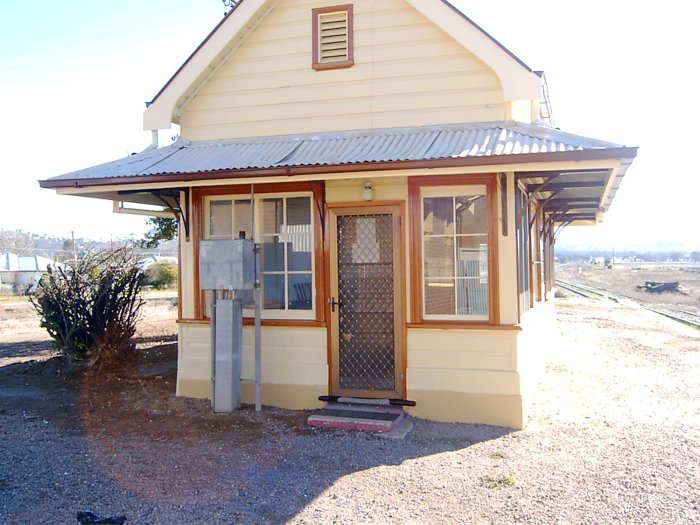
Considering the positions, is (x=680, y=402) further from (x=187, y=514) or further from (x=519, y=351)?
(x=187, y=514)

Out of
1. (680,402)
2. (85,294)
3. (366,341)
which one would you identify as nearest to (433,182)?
(366,341)

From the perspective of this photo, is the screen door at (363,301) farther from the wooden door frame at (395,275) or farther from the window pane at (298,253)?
the window pane at (298,253)

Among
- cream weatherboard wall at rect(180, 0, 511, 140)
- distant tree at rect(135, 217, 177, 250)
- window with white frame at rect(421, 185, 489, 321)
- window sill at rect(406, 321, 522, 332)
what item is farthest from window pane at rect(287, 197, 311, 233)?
distant tree at rect(135, 217, 177, 250)

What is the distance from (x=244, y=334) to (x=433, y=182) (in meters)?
2.89

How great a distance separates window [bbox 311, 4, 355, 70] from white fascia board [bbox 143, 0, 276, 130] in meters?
0.70

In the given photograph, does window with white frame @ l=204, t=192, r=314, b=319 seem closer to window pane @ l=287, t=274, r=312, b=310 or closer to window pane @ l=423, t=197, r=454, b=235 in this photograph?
window pane @ l=287, t=274, r=312, b=310

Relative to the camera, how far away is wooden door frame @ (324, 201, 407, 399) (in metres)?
7.12

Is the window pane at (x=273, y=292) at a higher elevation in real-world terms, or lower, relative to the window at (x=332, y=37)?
lower

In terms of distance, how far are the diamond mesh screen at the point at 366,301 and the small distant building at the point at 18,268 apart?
32.9 meters

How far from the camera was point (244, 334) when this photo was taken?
770cm

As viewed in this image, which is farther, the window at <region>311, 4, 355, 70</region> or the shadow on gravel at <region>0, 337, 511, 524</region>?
the window at <region>311, 4, 355, 70</region>

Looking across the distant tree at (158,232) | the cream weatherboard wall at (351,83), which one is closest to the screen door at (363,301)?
the cream weatherboard wall at (351,83)

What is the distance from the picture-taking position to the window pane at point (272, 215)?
767 cm

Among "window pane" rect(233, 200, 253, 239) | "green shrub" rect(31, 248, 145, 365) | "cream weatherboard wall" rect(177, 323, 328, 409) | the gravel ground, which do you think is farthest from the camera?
"green shrub" rect(31, 248, 145, 365)
